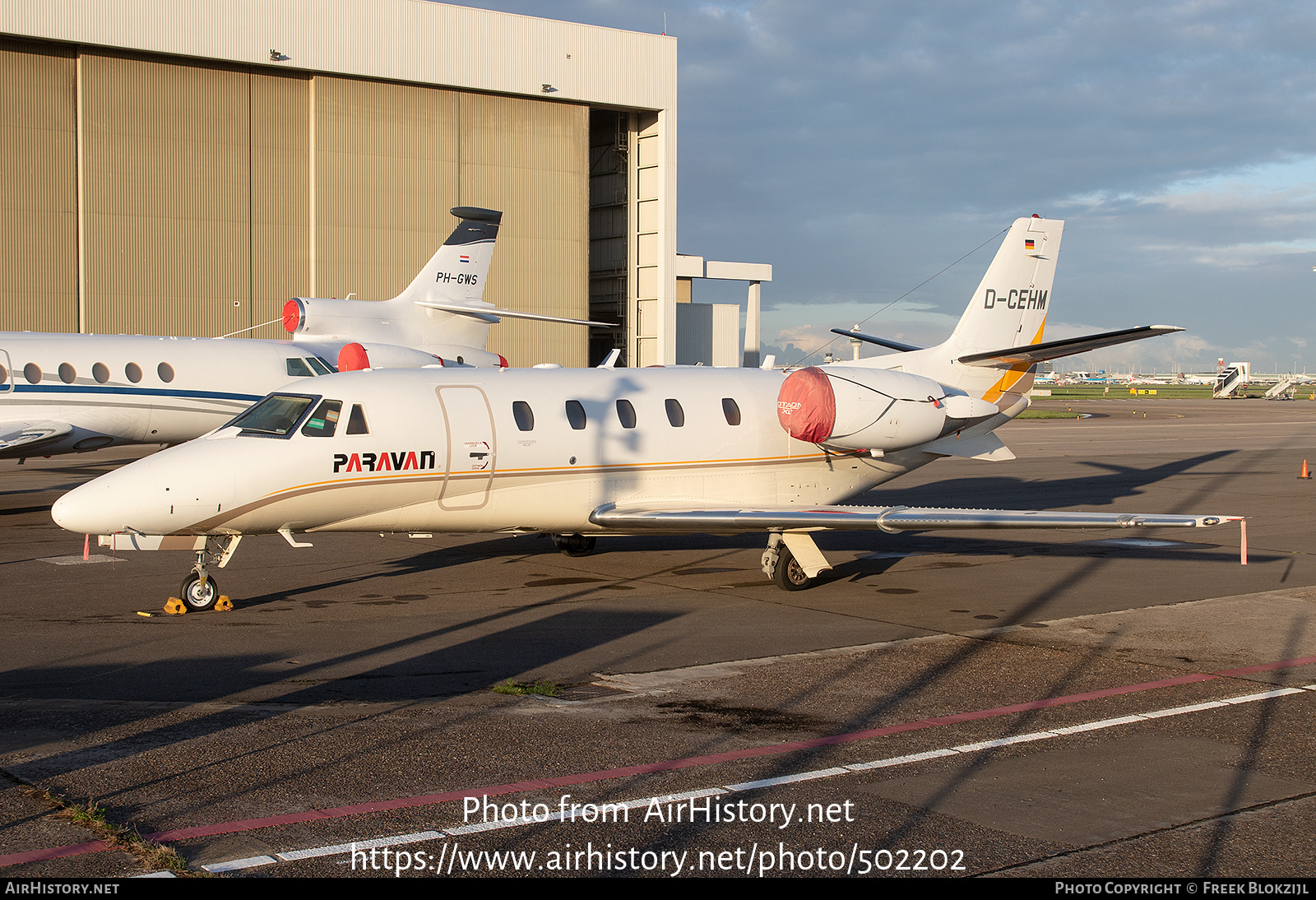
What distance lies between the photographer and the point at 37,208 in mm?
41438

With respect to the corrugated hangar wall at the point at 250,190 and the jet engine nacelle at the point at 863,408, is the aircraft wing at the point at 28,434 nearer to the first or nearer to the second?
the jet engine nacelle at the point at 863,408

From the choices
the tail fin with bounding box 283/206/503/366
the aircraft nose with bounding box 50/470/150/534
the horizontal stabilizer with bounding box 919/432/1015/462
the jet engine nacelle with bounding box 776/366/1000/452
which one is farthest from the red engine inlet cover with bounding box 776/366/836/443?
the tail fin with bounding box 283/206/503/366

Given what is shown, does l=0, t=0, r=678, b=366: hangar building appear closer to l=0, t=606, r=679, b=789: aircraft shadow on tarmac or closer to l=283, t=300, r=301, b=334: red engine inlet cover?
l=283, t=300, r=301, b=334: red engine inlet cover

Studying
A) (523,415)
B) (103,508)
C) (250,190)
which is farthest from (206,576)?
(250,190)

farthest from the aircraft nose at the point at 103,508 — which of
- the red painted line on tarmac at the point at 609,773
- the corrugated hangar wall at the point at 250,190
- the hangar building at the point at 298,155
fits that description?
the hangar building at the point at 298,155

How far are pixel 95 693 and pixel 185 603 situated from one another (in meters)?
3.56

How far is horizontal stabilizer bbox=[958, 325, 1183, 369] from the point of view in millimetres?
15912

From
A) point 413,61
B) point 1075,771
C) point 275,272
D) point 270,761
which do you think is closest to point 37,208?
point 275,272

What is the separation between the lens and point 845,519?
45.1ft

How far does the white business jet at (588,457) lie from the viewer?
12.5 metres

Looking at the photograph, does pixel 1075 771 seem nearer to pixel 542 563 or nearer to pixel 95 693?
pixel 95 693

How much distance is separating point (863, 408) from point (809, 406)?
75 centimetres

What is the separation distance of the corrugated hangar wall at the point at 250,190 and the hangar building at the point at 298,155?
70mm

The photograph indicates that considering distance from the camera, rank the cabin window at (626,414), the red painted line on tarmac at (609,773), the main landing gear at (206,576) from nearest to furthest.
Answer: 1. the red painted line on tarmac at (609,773)
2. the main landing gear at (206,576)
3. the cabin window at (626,414)
